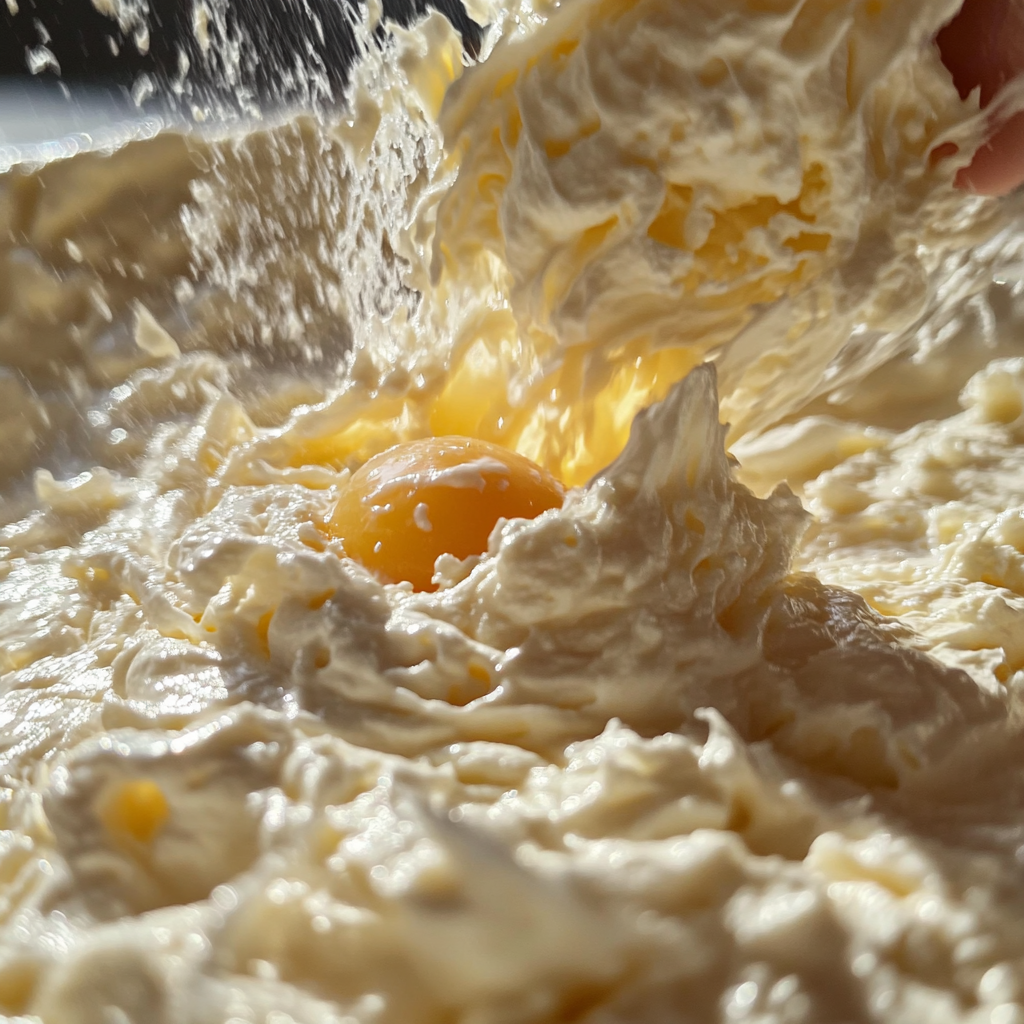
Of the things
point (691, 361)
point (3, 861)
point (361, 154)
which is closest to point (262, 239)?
point (361, 154)

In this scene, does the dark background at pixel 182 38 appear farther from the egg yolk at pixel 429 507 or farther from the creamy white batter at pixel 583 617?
the egg yolk at pixel 429 507

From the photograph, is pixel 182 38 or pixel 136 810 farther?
pixel 182 38

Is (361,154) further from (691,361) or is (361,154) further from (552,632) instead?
(552,632)

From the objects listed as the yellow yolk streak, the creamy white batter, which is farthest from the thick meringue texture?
the yellow yolk streak

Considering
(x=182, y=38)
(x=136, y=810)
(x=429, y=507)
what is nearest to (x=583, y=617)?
(x=429, y=507)

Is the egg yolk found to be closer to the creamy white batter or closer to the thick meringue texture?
the creamy white batter

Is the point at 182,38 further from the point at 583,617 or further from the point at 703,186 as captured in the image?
the point at 583,617

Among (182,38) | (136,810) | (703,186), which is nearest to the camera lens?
(136,810)
